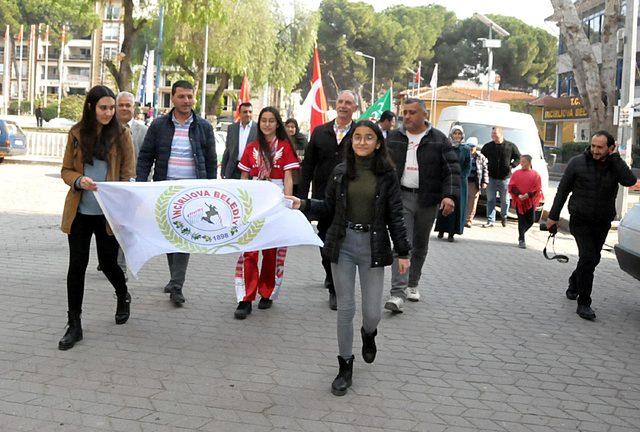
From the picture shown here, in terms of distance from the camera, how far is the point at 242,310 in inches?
277

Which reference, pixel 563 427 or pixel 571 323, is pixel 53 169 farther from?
pixel 563 427

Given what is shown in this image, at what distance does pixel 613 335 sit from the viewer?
23.8 ft

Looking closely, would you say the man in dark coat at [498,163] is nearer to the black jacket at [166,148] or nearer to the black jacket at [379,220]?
the black jacket at [166,148]

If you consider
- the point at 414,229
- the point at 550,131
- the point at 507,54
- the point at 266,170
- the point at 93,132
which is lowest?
the point at 414,229

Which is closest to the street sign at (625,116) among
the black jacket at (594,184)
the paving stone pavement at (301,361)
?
the paving stone pavement at (301,361)

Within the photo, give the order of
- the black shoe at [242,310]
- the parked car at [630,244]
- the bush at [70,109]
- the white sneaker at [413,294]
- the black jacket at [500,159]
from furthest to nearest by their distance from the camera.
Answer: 1. the bush at [70,109]
2. the black jacket at [500,159]
3. the white sneaker at [413,294]
4. the parked car at [630,244]
5. the black shoe at [242,310]

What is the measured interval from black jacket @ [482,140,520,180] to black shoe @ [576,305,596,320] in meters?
7.85

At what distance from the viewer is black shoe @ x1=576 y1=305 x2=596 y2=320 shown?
7773 millimetres

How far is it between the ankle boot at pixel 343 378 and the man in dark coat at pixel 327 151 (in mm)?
2296

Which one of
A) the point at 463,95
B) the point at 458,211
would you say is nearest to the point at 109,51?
the point at 463,95

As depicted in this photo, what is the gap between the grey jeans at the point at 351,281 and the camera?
5312mm

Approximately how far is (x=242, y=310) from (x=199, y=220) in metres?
1.04

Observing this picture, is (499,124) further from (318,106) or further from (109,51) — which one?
(109,51)

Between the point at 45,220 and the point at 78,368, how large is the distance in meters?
8.59
